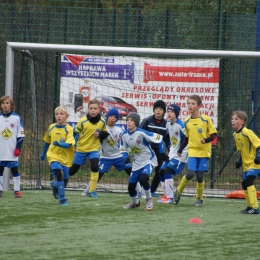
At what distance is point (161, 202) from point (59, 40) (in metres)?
4.91

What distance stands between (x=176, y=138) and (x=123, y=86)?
198cm

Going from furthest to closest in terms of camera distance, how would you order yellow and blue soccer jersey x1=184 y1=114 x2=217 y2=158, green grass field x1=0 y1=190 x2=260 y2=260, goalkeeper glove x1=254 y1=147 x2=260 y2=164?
yellow and blue soccer jersey x1=184 y1=114 x2=217 y2=158 → goalkeeper glove x1=254 y1=147 x2=260 y2=164 → green grass field x1=0 y1=190 x2=260 y2=260

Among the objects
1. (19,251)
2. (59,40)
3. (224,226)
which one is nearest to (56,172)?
(224,226)

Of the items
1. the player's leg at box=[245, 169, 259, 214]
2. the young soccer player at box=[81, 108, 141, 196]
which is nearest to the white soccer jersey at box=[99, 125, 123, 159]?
the young soccer player at box=[81, 108, 141, 196]

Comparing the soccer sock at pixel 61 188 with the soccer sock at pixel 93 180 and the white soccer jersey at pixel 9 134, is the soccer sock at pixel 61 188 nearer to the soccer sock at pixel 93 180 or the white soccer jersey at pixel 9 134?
the white soccer jersey at pixel 9 134

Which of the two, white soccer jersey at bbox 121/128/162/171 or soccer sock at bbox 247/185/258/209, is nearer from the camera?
soccer sock at bbox 247/185/258/209

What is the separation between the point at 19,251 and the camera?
641 centimetres

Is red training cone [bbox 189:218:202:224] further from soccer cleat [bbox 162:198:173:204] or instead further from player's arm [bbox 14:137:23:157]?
player's arm [bbox 14:137:23:157]

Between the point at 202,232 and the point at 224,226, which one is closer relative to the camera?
the point at 202,232

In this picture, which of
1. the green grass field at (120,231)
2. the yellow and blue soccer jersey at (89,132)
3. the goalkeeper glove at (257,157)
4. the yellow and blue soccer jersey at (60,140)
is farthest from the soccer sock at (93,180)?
the goalkeeper glove at (257,157)

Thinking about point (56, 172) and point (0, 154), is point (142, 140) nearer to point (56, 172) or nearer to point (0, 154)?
point (56, 172)

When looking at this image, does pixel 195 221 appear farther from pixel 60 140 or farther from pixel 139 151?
pixel 60 140

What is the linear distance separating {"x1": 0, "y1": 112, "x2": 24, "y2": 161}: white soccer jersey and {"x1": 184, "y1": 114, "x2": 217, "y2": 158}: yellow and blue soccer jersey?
278cm

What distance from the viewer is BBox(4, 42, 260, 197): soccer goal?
12922 millimetres
